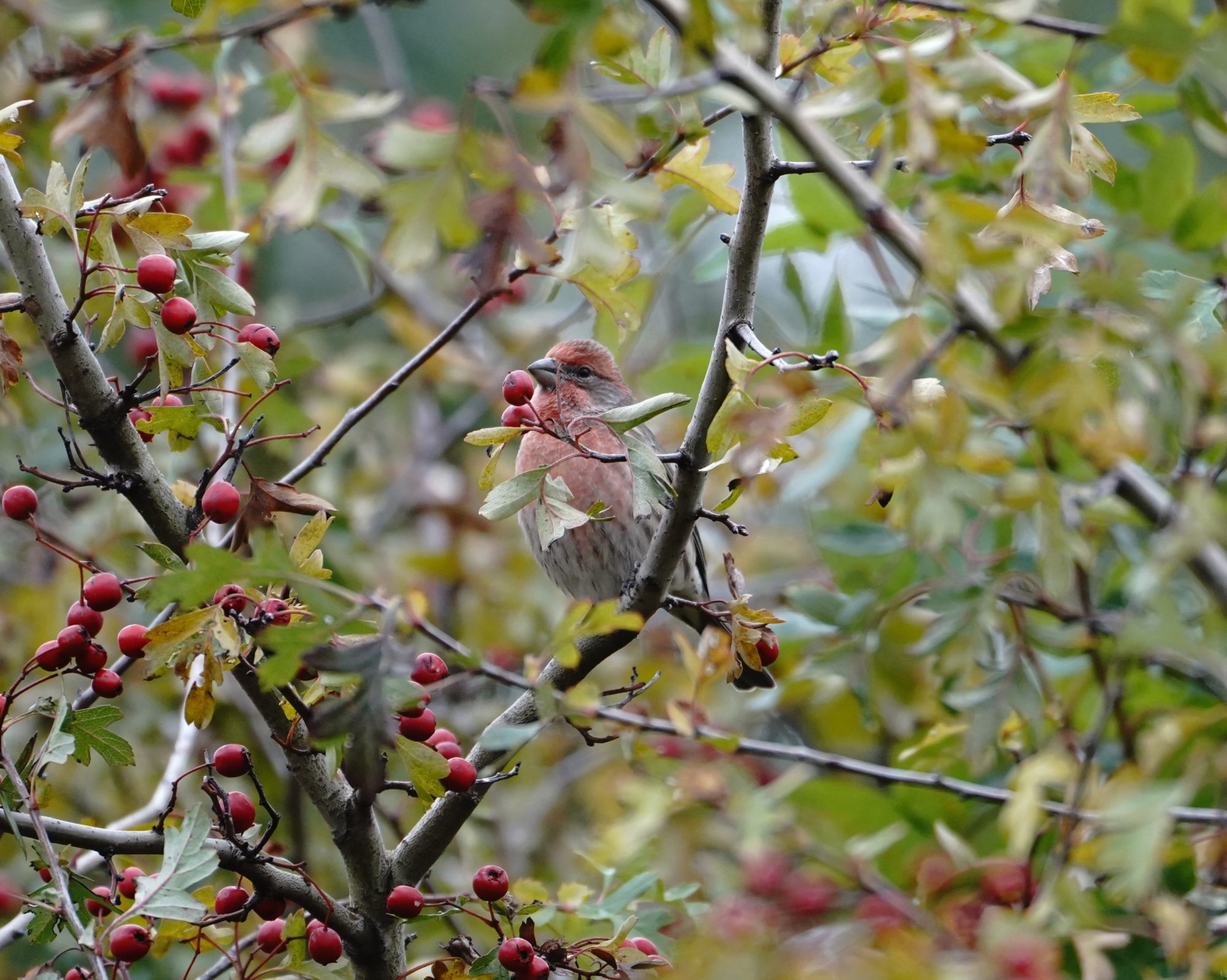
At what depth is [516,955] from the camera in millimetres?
2867

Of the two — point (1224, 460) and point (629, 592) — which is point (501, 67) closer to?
point (629, 592)

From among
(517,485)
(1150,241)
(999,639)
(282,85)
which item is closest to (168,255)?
(517,485)

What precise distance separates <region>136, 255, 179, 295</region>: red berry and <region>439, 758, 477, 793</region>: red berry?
1.28 meters

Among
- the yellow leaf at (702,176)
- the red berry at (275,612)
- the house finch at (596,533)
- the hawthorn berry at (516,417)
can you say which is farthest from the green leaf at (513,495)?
the house finch at (596,533)

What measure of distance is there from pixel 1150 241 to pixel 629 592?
212cm

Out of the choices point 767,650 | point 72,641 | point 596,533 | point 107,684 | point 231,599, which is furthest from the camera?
point 596,533

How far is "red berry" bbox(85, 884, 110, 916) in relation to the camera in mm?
2756

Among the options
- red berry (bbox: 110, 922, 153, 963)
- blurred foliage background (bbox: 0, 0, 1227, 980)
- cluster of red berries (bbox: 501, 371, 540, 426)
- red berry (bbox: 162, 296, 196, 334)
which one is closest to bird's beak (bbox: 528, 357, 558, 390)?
blurred foliage background (bbox: 0, 0, 1227, 980)

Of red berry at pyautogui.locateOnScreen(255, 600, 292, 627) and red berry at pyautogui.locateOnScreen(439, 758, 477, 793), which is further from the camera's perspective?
red berry at pyautogui.locateOnScreen(439, 758, 477, 793)

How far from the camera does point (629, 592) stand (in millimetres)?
3596

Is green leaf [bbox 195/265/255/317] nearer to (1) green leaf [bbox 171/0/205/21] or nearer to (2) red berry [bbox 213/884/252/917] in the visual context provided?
(1) green leaf [bbox 171/0/205/21]

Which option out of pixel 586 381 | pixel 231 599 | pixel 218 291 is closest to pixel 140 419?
pixel 218 291

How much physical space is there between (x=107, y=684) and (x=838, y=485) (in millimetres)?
2106

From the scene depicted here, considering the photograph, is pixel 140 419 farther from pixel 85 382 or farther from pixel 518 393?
pixel 518 393
